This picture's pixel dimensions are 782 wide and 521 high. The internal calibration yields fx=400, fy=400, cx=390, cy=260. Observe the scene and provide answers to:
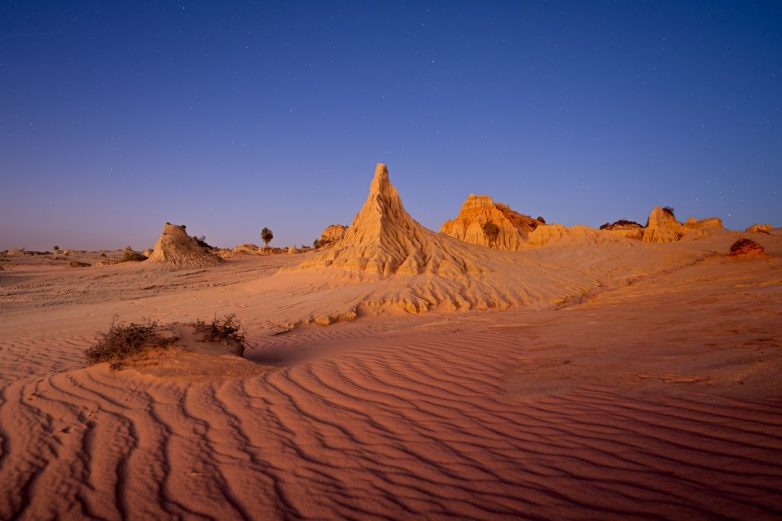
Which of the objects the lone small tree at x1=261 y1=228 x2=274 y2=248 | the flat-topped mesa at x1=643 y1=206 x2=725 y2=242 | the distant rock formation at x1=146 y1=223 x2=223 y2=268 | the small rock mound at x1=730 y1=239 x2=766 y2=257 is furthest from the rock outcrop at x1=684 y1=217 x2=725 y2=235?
the lone small tree at x1=261 y1=228 x2=274 y2=248

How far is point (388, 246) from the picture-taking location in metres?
14.6

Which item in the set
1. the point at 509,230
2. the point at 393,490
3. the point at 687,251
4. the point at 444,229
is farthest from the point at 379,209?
the point at 444,229

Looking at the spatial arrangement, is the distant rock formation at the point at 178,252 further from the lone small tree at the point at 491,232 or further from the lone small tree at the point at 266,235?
the lone small tree at the point at 266,235

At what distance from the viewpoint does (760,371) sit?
3756mm

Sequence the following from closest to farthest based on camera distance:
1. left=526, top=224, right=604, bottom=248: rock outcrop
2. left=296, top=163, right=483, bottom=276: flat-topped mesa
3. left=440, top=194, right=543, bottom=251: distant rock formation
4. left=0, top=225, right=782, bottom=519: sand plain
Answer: left=0, top=225, right=782, bottom=519: sand plain < left=296, top=163, right=483, bottom=276: flat-topped mesa < left=526, top=224, right=604, bottom=248: rock outcrop < left=440, top=194, right=543, bottom=251: distant rock formation

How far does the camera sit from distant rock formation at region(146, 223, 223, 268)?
25031 millimetres

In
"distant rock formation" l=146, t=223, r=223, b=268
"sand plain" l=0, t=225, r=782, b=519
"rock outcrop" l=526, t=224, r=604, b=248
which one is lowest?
"sand plain" l=0, t=225, r=782, b=519

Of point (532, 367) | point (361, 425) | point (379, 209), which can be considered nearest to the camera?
point (361, 425)

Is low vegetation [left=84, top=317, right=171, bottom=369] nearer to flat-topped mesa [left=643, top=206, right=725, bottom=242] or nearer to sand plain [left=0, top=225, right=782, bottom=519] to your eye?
sand plain [left=0, top=225, right=782, bottom=519]

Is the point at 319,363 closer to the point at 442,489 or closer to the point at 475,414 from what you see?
the point at 475,414

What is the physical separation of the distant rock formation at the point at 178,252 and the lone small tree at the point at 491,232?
2321cm

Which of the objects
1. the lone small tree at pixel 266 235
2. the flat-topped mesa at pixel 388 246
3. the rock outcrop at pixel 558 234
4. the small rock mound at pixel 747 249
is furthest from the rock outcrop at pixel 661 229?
the lone small tree at pixel 266 235

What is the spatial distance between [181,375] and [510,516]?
3968mm

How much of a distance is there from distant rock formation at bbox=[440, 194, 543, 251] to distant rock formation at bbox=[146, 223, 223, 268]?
2235 cm
